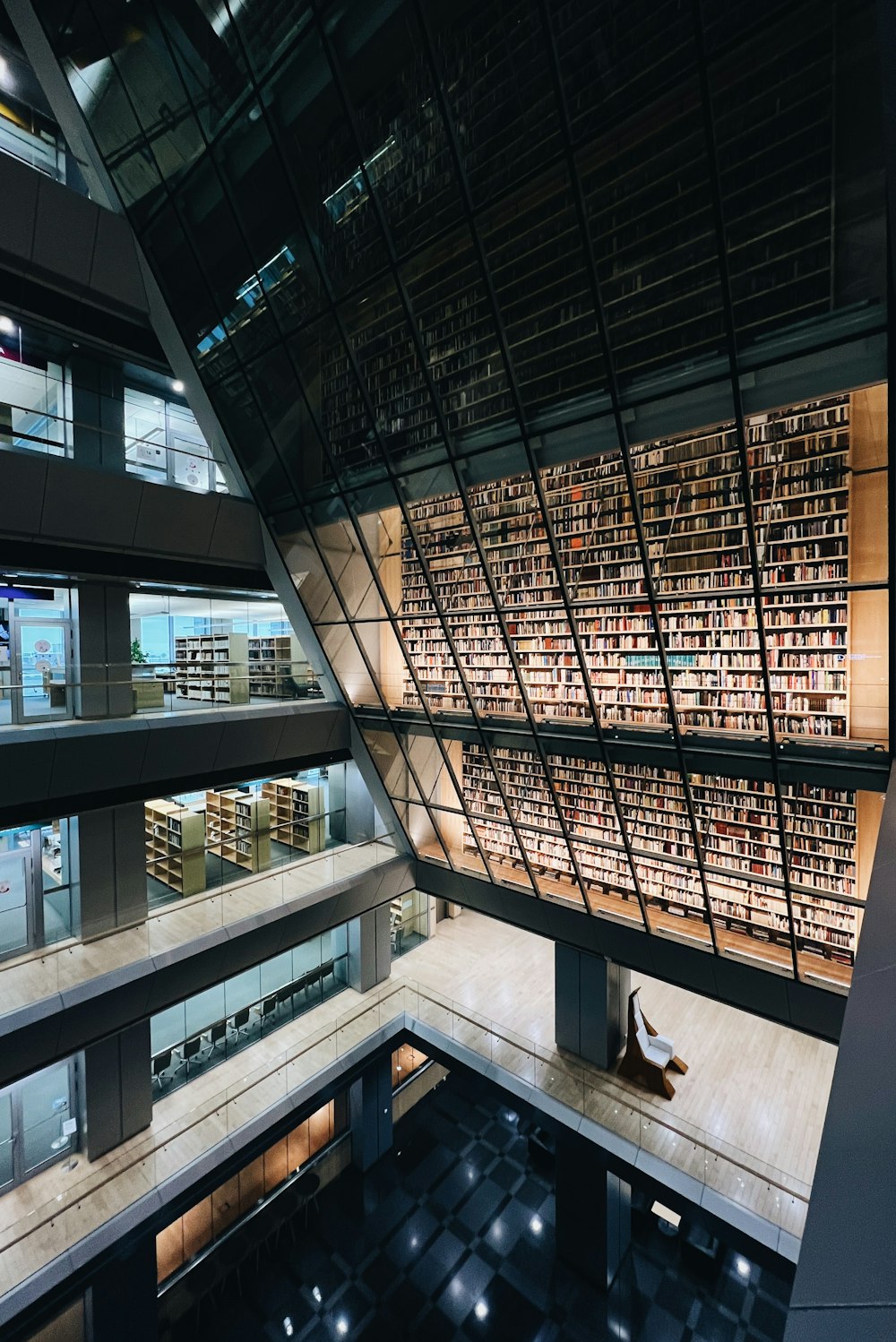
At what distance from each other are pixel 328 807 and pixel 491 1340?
8732mm

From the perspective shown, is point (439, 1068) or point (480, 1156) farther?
point (439, 1068)

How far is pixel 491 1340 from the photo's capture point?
8969 millimetres

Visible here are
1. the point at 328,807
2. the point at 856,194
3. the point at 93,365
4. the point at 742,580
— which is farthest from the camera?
the point at 328,807

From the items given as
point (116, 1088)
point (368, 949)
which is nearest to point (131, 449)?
point (116, 1088)

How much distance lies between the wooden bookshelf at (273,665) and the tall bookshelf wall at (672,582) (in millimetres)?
2761

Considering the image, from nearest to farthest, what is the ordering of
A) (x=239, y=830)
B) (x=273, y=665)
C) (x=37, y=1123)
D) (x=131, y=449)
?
1. (x=37, y=1123)
2. (x=131, y=449)
3. (x=273, y=665)
4. (x=239, y=830)

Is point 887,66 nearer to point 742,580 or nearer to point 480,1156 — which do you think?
point 742,580

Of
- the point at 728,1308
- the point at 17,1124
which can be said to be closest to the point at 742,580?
the point at 728,1308

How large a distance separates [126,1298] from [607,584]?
39.0ft

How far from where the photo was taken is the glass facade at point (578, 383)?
5.13 meters

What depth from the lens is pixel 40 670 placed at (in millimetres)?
8734

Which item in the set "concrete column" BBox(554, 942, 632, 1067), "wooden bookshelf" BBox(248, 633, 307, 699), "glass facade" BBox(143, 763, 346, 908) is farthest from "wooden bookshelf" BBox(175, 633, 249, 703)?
"concrete column" BBox(554, 942, 632, 1067)

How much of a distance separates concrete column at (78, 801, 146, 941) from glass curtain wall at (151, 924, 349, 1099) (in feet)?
5.45

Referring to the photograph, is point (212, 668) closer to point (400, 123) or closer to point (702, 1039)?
point (400, 123)
